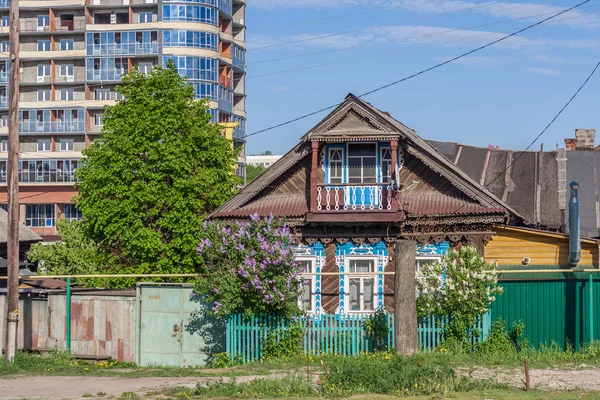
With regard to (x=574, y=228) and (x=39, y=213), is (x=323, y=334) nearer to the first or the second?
(x=574, y=228)

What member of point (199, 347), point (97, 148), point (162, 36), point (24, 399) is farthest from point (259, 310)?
point (162, 36)

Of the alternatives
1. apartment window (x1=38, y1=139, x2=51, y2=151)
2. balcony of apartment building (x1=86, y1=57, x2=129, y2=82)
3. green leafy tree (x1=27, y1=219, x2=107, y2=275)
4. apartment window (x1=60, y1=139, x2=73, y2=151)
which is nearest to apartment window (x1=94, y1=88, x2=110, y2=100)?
balcony of apartment building (x1=86, y1=57, x2=129, y2=82)

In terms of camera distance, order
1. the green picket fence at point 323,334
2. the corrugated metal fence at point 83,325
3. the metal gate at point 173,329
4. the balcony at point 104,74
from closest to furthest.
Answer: the green picket fence at point 323,334 → the metal gate at point 173,329 → the corrugated metal fence at point 83,325 → the balcony at point 104,74

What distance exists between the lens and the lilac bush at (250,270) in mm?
20375

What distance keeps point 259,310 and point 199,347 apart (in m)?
2.15

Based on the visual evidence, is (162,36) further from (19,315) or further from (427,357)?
(427,357)

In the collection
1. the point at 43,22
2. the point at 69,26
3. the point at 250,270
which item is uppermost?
the point at 43,22

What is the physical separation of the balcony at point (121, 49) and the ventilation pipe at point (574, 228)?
2312 inches

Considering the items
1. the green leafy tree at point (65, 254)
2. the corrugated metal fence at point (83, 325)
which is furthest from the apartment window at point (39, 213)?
the corrugated metal fence at point (83, 325)

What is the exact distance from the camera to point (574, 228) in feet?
83.1

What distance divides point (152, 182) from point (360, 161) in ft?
28.3

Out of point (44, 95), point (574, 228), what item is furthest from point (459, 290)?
point (44, 95)

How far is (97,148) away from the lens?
110ft

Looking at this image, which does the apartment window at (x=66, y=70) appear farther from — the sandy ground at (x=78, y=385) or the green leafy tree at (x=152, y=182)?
the sandy ground at (x=78, y=385)
